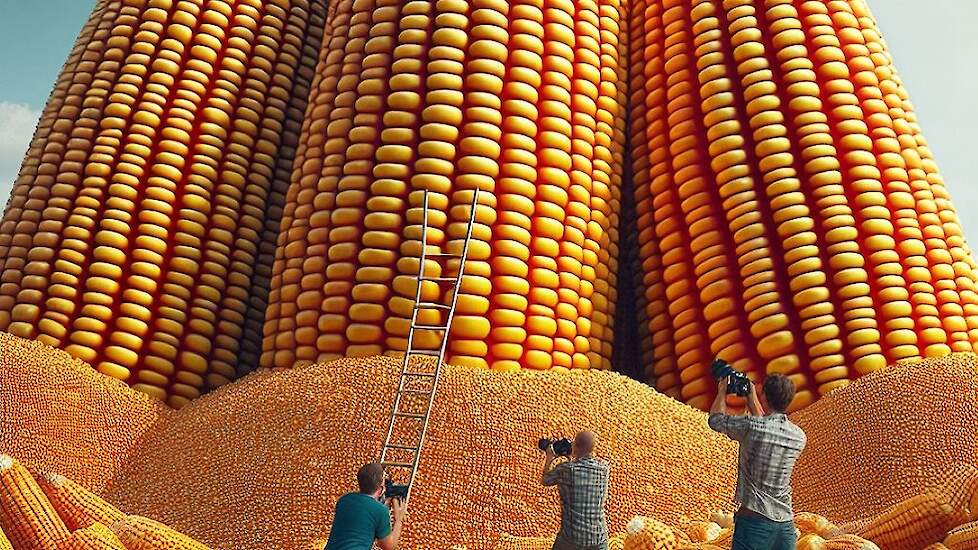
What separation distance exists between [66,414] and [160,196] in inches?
61.9

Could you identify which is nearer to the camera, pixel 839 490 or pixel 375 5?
pixel 839 490

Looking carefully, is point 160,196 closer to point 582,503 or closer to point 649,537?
point 582,503

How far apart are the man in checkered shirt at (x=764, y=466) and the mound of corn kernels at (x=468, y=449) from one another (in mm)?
570

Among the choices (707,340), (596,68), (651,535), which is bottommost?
(651,535)

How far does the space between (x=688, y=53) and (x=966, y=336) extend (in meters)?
2.25

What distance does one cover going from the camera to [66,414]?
4797mm

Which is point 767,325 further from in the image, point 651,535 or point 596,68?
point 651,535

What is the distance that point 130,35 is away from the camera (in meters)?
6.58

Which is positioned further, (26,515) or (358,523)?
(26,515)

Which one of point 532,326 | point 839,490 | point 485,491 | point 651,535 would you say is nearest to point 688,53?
point 532,326

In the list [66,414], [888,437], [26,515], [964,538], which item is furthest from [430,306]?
[964,538]

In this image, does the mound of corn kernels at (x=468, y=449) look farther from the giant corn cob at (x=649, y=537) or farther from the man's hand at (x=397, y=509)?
the man's hand at (x=397, y=509)

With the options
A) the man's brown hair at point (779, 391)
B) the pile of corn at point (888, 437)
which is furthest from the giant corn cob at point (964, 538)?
the pile of corn at point (888, 437)

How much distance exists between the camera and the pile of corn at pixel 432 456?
12.1 feet
